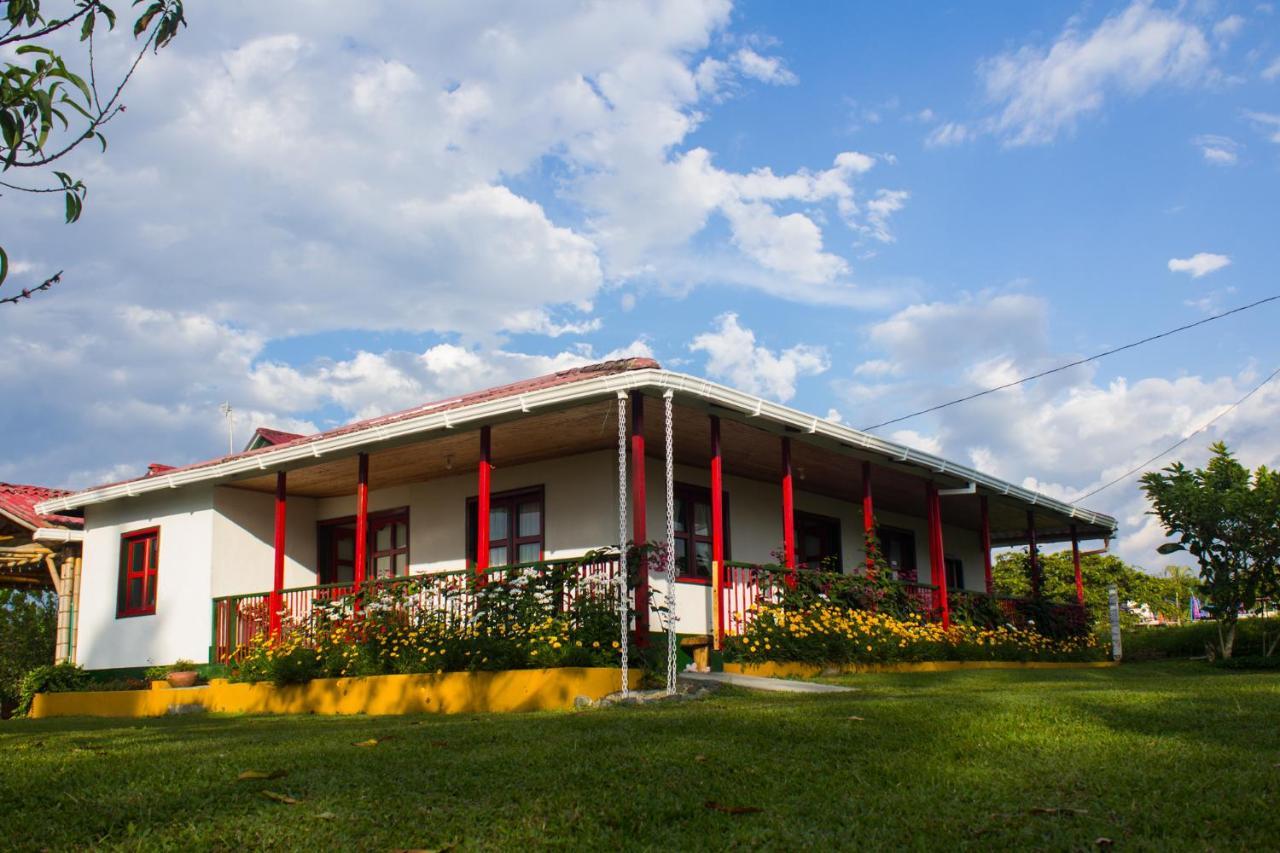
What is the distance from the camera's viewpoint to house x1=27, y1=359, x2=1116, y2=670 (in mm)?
12281

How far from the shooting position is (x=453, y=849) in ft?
12.7

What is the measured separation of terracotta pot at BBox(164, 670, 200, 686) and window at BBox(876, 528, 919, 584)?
11.1 m

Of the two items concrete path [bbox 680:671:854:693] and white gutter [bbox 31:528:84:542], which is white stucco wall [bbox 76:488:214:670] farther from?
concrete path [bbox 680:671:854:693]

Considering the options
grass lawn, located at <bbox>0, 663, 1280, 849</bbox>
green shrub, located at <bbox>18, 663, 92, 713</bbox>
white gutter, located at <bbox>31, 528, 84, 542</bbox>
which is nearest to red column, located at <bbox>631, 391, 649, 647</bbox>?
grass lawn, located at <bbox>0, 663, 1280, 849</bbox>

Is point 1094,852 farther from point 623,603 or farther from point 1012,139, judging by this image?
point 1012,139

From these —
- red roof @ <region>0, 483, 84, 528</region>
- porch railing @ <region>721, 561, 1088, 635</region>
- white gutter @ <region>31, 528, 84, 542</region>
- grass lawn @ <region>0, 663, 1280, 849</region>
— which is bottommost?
grass lawn @ <region>0, 663, 1280, 849</region>

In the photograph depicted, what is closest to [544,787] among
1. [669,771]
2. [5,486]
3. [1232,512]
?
[669,771]

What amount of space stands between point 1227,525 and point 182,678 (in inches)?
549

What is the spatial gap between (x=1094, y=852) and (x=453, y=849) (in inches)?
83.3

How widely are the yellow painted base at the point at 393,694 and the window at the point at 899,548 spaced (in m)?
10.3

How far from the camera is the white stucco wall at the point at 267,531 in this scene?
47.1 feet

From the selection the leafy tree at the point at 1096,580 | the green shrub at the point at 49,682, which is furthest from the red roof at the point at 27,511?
the leafy tree at the point at 1096,580

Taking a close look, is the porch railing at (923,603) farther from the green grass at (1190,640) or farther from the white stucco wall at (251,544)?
the white stucco wall at (251,544)

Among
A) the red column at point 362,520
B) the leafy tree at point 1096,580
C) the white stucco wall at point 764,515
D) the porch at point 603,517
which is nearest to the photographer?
the porch at point 603,517
